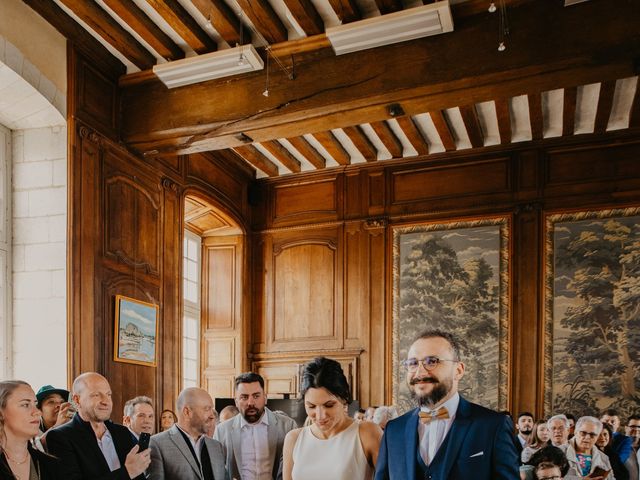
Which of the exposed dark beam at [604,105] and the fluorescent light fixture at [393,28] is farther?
the exposed dark beam at [604,105]

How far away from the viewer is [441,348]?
2613 mm

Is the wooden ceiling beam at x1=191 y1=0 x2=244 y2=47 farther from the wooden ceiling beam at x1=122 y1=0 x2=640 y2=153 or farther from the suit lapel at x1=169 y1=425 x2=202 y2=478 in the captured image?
the suit lapel at x1=169 y1=425 x2=202 y2=478

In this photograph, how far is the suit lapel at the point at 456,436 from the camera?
8.23 ft

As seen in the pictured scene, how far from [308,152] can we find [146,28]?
159 inches

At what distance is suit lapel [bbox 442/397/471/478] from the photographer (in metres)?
2.51

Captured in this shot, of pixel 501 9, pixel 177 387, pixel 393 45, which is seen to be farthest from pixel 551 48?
pixel 177 387

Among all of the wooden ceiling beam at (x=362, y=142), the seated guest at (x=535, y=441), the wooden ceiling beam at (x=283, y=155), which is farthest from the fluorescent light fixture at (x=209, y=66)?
the seated guest at (x=535, y=441)

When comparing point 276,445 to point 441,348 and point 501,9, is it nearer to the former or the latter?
point 441,348

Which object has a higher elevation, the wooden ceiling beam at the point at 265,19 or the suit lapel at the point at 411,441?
the wooden ceiling beam at the point at 265,19

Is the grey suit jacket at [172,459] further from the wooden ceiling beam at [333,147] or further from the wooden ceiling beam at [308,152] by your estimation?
the wooden ceiling beam at [308,152]

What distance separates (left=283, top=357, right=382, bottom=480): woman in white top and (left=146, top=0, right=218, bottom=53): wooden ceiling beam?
4486 millimetres

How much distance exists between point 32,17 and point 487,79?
430cm

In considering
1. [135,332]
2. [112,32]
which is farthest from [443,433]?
[135,332]

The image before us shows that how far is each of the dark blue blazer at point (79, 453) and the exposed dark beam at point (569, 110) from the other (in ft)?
21.9
